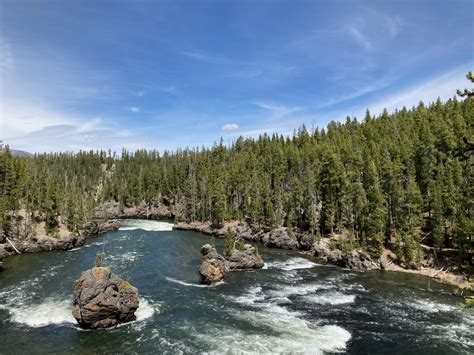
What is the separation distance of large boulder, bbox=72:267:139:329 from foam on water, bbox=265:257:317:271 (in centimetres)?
3629

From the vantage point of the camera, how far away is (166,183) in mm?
186000

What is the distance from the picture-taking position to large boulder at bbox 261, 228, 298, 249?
9794 centimetres

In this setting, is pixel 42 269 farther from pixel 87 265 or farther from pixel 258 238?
pixel 258 238

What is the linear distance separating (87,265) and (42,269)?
8596 millimetres

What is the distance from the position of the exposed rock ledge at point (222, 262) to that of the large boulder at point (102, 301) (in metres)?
18.3

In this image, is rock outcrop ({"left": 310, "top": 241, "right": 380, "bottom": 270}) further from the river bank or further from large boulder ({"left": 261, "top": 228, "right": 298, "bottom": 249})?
large boulder ({"left": 261, "top": 228, "right": 298, "bottom": 249})

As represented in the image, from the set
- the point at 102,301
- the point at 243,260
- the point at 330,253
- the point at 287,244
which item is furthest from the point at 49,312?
the point at 287,244

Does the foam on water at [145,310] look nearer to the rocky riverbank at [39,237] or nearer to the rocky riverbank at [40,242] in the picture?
the rocky riverbank at [39,237]

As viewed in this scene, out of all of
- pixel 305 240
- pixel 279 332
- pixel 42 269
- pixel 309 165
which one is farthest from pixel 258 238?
pixel 279 332

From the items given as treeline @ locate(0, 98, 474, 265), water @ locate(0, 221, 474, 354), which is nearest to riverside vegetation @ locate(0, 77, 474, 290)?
treeline @ locate(0, 98, 474, 265)

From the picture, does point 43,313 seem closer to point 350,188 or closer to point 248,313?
point 248,313

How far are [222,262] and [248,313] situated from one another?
21.1m

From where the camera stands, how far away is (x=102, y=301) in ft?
137

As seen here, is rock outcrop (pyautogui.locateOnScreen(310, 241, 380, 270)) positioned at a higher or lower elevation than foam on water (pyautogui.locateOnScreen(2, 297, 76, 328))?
higher
